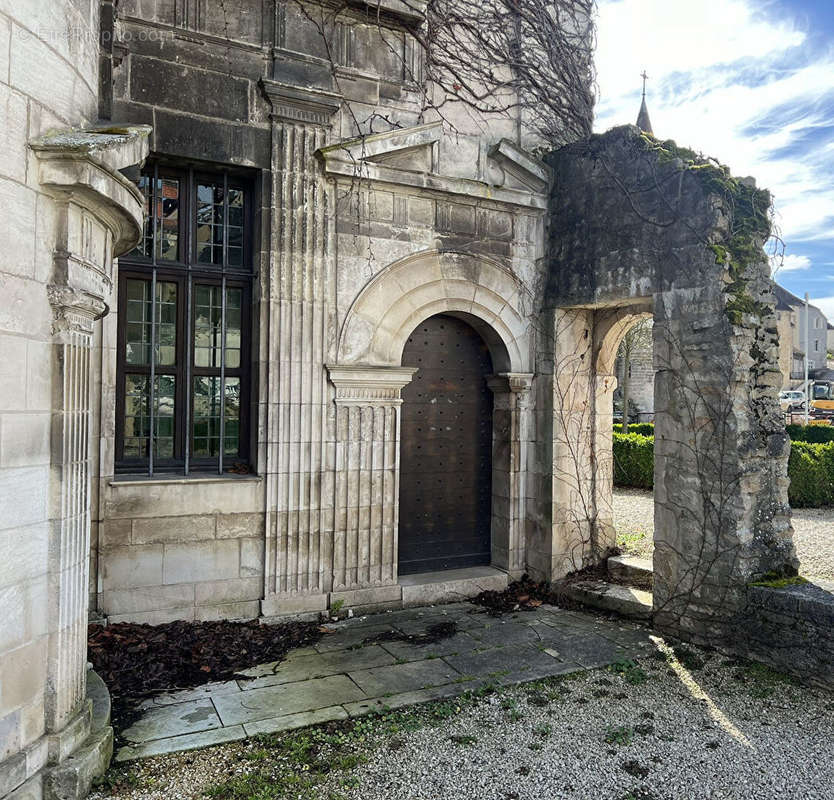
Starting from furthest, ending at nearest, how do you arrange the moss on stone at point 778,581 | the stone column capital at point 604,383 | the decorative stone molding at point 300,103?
the stone column capital at point 604,383 → the decorative stone molding at point 300,103 → the moss on stone at point 778,581

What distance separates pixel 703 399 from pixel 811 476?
7745 millimetres

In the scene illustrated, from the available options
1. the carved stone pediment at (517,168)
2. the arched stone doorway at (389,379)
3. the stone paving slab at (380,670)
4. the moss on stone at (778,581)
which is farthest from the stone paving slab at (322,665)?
the carved stone pediment at (517,168)

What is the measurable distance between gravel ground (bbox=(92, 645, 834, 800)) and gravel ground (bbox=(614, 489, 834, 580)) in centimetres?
267

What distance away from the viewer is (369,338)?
5941mm

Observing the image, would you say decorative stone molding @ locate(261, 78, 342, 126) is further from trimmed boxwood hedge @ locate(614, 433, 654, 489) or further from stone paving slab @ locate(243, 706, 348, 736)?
trimmed boxwood hedge @ locate(614, 433, 654, 489)

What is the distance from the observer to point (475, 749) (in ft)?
12.2

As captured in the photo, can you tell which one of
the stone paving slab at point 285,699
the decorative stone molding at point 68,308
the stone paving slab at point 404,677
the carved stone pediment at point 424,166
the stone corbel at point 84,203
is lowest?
the stone paving slab at point 404,677

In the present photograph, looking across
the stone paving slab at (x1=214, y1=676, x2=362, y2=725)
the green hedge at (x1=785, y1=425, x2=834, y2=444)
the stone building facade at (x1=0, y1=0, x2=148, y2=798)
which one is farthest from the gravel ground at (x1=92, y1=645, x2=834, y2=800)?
the green hedge at (x1=785, y1=425, x2=834, y2=444)

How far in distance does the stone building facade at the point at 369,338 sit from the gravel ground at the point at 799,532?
6.13 ft

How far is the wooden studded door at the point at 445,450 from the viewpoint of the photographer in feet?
21.4

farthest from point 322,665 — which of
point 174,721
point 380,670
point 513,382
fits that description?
point 513,382

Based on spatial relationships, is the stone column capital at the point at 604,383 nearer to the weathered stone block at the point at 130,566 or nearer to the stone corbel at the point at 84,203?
the weathered stone block at the point at 130,566

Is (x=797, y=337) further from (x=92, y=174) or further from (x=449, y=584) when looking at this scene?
(x=92, y=174)

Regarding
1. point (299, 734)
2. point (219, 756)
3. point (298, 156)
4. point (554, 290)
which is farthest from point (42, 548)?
point (554, 290)
